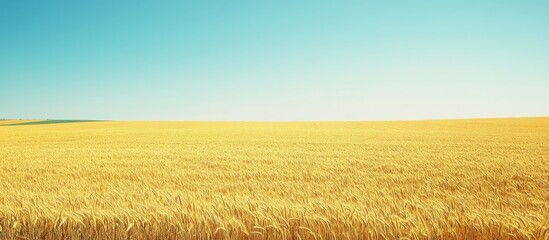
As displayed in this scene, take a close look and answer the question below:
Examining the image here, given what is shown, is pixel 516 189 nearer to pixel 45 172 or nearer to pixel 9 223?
pixel 9 223

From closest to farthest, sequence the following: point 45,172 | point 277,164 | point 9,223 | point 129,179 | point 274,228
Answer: point 274,228
point 9,223
point 129,179
point 45,172
point 277,164

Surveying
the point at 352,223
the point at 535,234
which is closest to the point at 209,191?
the point at 352,223

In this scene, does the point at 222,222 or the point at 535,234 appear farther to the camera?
the point at 222,222

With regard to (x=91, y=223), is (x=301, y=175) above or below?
below

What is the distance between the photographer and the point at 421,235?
8.53 ft

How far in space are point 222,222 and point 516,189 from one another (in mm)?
6590

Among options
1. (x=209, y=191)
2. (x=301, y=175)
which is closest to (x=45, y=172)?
(x=209, y=191)

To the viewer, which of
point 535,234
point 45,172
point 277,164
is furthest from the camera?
point 277,164

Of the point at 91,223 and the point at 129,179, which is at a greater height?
the point at 91,223

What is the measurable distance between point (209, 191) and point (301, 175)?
9.00 feet

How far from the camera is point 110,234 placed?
9.27 feet

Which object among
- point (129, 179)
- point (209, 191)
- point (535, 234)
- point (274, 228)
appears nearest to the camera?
point (535, 234)

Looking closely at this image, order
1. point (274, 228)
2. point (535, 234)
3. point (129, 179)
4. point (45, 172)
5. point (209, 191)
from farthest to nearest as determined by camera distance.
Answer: point (45, 172) < point (129, 179) < point (209, 191) < point (274, 228) < point (535, 234)

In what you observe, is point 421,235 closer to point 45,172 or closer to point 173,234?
point 173,234
